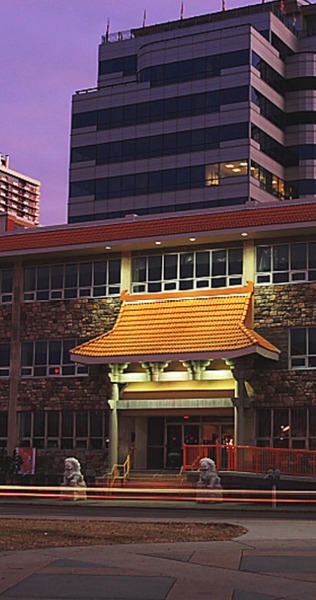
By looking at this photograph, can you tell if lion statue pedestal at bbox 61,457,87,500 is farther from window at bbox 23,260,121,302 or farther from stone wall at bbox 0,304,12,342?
stone wall at bbox 0,304,12,342

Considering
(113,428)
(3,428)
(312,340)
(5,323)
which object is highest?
(5,323)

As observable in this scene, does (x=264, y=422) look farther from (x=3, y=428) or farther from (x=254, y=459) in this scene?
(x=3, y=428)

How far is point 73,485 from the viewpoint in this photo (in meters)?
31.2

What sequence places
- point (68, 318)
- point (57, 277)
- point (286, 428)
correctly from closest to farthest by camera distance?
point (286, 428), point (68, 318), point (57, 277)

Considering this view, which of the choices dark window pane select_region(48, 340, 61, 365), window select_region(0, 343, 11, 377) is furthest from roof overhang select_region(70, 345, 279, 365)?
window select_region(0, 343, 11, 377)

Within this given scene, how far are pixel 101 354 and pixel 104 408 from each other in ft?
12.0

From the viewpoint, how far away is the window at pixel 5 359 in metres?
40.7

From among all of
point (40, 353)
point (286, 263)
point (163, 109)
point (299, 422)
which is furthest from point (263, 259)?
point (163, 109)

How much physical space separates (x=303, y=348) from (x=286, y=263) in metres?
3.54

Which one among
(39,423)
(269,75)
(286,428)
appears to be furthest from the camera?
(269,75)

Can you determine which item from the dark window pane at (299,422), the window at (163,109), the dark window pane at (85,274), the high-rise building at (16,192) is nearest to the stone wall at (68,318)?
the dark window pane at (85,274)

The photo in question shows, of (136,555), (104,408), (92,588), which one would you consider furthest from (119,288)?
(92,588)

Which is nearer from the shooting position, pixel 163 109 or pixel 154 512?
pixel 154 512

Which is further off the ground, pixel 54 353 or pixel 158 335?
pixel 158 335
